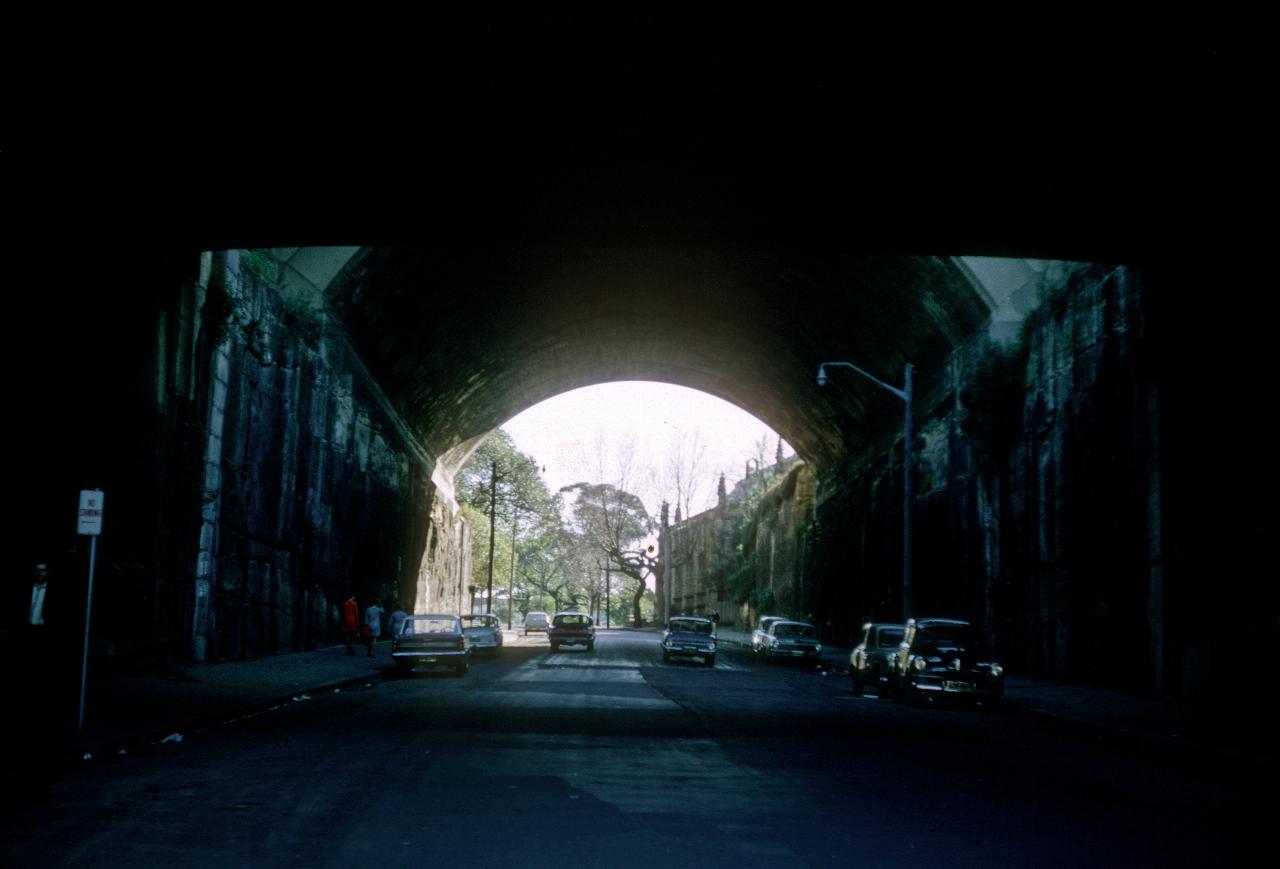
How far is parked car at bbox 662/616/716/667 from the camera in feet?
120

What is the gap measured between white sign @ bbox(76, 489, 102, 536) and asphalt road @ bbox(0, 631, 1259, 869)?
2593 millimetres

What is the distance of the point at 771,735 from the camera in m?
14.5

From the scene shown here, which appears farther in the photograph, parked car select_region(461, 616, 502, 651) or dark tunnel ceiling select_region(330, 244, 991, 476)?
parked car select_region(461, 616, 502, 651)

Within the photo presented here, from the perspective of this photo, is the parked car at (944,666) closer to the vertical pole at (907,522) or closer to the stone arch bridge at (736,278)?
the stone arch bridge at (736,278)

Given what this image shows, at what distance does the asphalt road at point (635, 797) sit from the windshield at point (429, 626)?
Answer: 11.8 meters

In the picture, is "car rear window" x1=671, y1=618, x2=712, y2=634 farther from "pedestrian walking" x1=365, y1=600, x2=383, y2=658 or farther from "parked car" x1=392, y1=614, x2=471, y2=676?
"parked car" x1=392, y1=614, x2=471, y2=676

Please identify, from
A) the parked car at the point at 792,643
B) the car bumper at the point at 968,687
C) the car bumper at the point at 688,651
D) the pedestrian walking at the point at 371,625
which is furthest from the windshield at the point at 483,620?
the car bumper at the point at 968,687

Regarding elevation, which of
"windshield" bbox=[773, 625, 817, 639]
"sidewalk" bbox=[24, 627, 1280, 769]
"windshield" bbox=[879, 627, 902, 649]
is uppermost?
"windshield" bbox=[879, 627, 902, 649]

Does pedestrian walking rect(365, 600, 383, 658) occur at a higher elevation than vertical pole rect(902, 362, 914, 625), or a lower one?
lower

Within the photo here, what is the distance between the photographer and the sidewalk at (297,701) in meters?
13.2

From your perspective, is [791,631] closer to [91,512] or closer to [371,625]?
[371,625]

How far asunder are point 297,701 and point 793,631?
21.7m

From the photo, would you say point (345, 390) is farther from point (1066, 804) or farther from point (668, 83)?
point (1066, 804)

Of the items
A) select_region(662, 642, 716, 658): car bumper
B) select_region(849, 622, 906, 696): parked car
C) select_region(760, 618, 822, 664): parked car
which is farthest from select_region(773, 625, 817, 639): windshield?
select_region(849, 622, 906, 696): parked car
